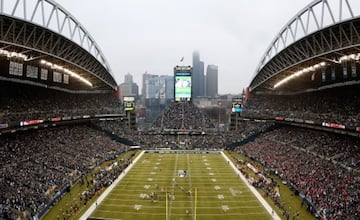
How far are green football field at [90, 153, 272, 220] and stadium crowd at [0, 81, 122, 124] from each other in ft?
48.1

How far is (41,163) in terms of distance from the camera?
36.8 m

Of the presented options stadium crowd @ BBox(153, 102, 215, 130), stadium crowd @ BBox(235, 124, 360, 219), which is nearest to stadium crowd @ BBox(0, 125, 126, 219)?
stadium crowd @ BBox(235, 124, 360, 219)

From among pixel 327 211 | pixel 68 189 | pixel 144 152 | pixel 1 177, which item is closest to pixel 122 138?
pixel 144 152

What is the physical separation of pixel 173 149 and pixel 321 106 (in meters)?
29.9

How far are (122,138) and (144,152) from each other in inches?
349

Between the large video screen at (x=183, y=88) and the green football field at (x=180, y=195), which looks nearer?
the green football field at (x=180, y=195)

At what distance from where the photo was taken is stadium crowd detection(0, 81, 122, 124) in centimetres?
3919

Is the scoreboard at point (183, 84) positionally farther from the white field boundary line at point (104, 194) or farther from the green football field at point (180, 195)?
the green football field at point (180, 195)

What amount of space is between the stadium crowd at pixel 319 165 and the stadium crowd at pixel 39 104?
1285 inches

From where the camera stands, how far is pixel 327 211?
25141mm

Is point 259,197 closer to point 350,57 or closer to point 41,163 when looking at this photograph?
point 350,57

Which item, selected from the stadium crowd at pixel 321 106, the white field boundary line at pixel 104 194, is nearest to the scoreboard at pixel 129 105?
the stadium crowd at pixel 321 106

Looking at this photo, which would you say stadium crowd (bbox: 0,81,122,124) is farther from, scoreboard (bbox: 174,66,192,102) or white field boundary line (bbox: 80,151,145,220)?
scoreboard (bbox: 174,66,192,102)

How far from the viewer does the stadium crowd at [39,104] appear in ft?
129
